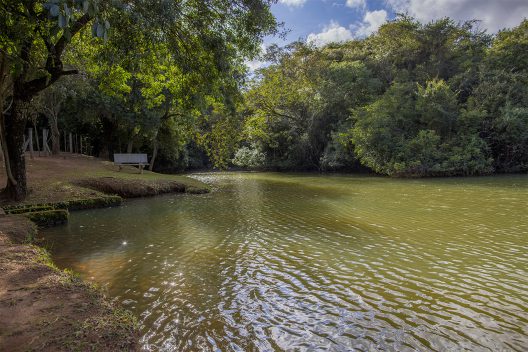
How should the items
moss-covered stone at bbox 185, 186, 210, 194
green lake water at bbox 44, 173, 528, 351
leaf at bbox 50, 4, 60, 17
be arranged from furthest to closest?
moss-covered stone at bbox 185, 186, 210, 194 < green lake water at bbox 44, 173, 528, 351 < leaf at bbox 50, 4, 60, 17

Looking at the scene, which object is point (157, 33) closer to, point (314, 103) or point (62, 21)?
point (62, 21)

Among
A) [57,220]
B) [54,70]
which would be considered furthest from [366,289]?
[54,70]

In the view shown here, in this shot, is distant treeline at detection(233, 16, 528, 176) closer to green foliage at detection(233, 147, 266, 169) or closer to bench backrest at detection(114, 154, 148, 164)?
green foliage at detection(233, 147, 266, 169)

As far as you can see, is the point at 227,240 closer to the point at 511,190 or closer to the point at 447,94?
the point at 511,190

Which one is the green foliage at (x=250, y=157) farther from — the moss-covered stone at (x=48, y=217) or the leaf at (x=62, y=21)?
the leaf at (x=62, y=21)

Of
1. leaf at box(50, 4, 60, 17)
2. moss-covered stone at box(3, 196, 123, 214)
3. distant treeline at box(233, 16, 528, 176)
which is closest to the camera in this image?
leaf at box(50, 4, 60, 17)

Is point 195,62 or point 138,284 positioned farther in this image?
point 195,62

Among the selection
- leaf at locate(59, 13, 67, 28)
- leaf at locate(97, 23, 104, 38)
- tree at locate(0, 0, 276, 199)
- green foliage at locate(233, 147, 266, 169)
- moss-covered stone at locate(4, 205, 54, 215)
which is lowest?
moss-covered stone at locate(4, 205, 54, 215)

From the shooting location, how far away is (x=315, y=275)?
275 inches

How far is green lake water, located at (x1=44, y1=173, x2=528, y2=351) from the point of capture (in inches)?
188

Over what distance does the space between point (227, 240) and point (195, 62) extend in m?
4.98

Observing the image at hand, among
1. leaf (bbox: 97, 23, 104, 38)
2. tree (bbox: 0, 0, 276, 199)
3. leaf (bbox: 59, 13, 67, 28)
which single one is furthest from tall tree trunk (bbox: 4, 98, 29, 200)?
leaf (bbox: 59, 13, 67, 28)

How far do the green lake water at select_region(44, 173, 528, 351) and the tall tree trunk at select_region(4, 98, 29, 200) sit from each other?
2298 mm

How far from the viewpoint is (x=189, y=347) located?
4484mm
